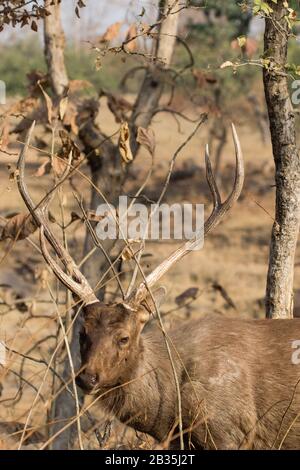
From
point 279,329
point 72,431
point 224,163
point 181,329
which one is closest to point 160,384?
point 181,329

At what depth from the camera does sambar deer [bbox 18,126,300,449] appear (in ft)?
17.5

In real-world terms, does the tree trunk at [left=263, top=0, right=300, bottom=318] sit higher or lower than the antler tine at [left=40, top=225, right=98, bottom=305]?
higher

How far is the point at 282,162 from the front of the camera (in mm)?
5988

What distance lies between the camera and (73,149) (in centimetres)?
600

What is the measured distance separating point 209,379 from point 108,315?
0.72 m

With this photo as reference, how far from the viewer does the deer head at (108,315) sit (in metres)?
5.16

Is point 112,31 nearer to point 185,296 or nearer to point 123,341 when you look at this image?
point 185,296

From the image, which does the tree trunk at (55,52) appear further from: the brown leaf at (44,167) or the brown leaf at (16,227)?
the brown leaf at (16,227)

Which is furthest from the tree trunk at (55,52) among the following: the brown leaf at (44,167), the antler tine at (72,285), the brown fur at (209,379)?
the brown fur at (209,379)

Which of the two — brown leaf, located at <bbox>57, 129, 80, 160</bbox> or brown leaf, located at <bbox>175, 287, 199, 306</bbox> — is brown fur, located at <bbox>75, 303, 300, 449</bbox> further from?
brown leaf, located at <bbox>175, 287, 199, 306</bbox>

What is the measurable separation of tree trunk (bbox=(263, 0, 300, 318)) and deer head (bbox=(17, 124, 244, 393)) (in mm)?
511

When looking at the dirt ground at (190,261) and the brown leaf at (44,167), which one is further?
the dirt ground at (190,261)

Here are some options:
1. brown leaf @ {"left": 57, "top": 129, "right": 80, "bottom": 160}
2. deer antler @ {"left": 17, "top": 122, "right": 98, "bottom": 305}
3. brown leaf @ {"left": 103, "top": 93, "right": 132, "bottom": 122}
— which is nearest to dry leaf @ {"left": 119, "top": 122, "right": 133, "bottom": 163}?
brown leaf @ {"left": 57, "top": 129, "right": 80, "bottom": 160}
